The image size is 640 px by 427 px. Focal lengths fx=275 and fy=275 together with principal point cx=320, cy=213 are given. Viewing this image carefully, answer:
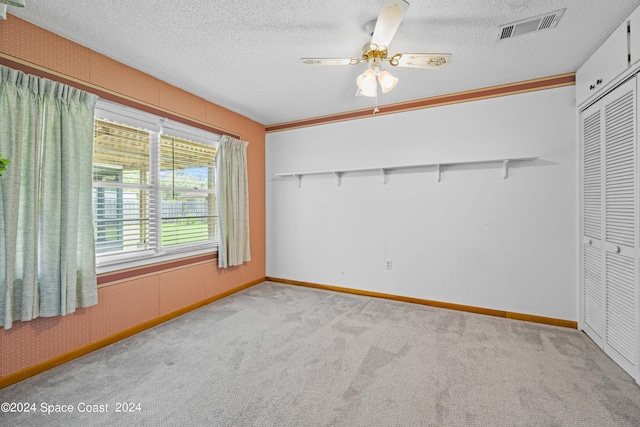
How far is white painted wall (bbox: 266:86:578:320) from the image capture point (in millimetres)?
2924

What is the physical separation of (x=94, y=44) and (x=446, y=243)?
4.05m

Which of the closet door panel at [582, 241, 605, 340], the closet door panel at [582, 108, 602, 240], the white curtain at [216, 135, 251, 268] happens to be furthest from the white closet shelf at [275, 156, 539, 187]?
the closet door panel at [582, 241, 605, 340]

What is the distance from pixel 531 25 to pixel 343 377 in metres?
2.98

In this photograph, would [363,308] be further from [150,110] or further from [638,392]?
[150,110]

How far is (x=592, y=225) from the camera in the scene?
2.58 meters

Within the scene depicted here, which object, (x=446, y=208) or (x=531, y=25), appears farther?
(x=446, y=208)

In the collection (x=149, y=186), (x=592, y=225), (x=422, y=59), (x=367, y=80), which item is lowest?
(x=592, y=225)

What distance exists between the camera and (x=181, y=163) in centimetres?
329

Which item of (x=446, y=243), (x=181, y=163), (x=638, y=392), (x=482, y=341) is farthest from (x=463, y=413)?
(x=181, y=163)

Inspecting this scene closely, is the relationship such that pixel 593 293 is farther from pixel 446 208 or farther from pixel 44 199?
pixel 44 199

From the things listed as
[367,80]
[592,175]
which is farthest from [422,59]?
[592,175]

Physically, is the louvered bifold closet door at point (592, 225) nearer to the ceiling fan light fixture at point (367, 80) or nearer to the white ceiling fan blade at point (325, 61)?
the ceiling fan light fixture at point (367, 80)

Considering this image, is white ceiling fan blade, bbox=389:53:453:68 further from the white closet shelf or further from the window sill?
the window sill

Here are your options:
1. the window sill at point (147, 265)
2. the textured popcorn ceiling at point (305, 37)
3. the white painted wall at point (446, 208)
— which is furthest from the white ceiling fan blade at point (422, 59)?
the window sill at point (147, 265)
